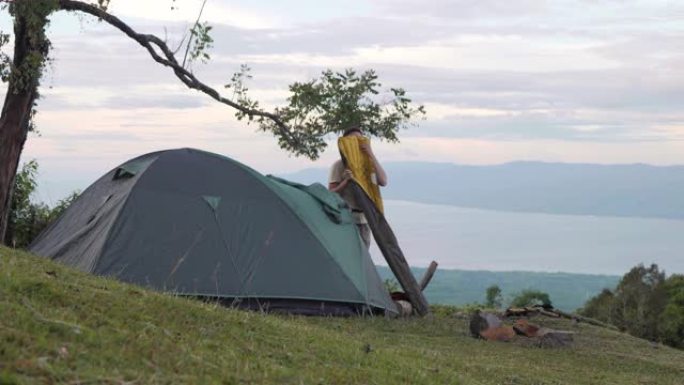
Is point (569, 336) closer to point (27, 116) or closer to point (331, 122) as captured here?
point (331, 122)

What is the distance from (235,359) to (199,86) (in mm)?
13307

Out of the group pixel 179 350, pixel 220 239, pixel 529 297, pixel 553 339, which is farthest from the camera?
pixel 529 297

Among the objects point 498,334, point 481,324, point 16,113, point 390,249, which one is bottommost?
point 498,334

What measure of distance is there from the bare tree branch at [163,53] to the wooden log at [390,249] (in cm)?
408

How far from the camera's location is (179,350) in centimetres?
737

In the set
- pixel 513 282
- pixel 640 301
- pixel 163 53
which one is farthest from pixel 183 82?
pixel 513 282

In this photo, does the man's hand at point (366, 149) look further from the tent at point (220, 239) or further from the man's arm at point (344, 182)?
the tent at point (220, 239)

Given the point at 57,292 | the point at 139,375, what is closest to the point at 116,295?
the point at 57,292

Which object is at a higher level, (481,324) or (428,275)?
(428,275)

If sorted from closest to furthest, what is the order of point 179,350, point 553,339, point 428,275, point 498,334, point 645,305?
point 179,350, point 553,339, point 498,334, point 428,275, point 645,305

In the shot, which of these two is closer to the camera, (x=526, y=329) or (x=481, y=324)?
(x=481, y=324)

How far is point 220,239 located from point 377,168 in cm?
345

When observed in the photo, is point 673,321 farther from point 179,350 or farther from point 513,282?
point 513,282

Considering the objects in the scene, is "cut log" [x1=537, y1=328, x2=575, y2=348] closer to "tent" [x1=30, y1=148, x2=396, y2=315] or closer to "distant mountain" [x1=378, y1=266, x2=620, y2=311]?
"tent" [x1=30, y1=148, x2=396, y2=315]
